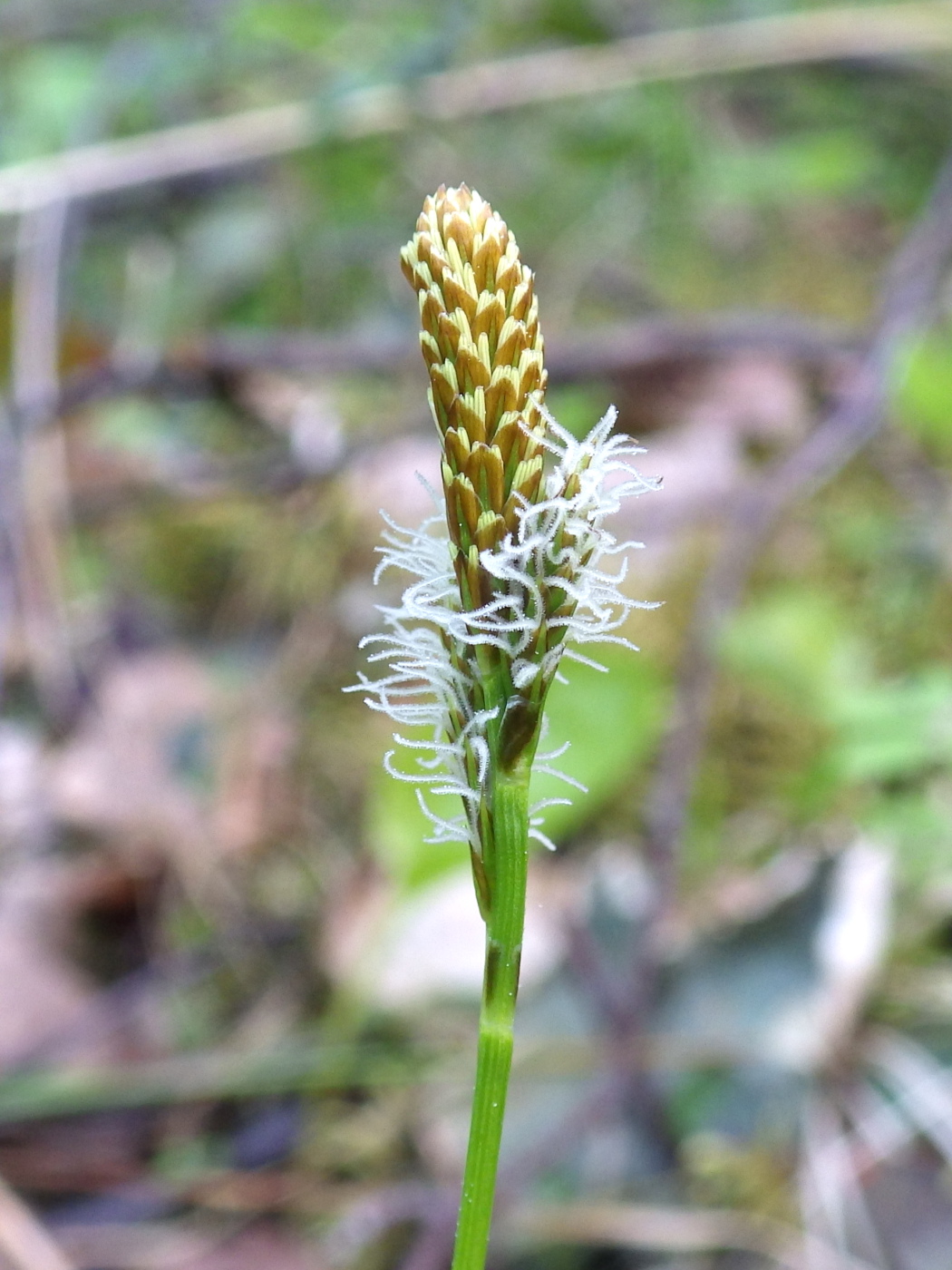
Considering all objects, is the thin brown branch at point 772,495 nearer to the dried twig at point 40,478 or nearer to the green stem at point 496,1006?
the green stem at point 496,1006

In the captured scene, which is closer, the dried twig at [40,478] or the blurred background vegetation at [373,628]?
the blurred background vegetation at [373,628]

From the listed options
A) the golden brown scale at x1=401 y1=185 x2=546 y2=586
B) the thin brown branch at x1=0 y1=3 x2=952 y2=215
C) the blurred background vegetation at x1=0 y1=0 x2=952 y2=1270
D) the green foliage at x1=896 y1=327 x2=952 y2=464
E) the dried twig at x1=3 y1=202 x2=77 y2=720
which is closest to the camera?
the golden brown scale at x1=401 y1=185 x2=546 y2=586

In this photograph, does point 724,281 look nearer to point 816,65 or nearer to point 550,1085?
point 816,65

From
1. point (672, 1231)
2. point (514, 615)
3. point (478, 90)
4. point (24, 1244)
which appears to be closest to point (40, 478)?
point (478, 90)

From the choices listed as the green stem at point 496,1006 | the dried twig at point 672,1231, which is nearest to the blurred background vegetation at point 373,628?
the dried twig at point 672,1231

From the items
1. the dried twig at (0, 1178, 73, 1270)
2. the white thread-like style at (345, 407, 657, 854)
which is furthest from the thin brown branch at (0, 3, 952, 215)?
the white thread-like style at (345, 407, 657, 854)

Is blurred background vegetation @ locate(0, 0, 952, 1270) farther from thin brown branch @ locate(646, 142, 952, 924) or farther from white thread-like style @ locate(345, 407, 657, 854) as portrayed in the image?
white thread-like style @ locate(345, 407, 657, 854)

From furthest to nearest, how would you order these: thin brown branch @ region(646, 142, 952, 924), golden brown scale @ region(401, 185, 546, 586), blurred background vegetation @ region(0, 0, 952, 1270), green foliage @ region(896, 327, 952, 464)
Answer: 1. green foliage @ region(896, 327, 952, 464)
2. thin brown branch @ region(646, 142, 952, 924)
3. blurred background vegetation @ region(0, 0, 952, 1270)
4. golden brown scale @ region(401, 185, 546, 586)
